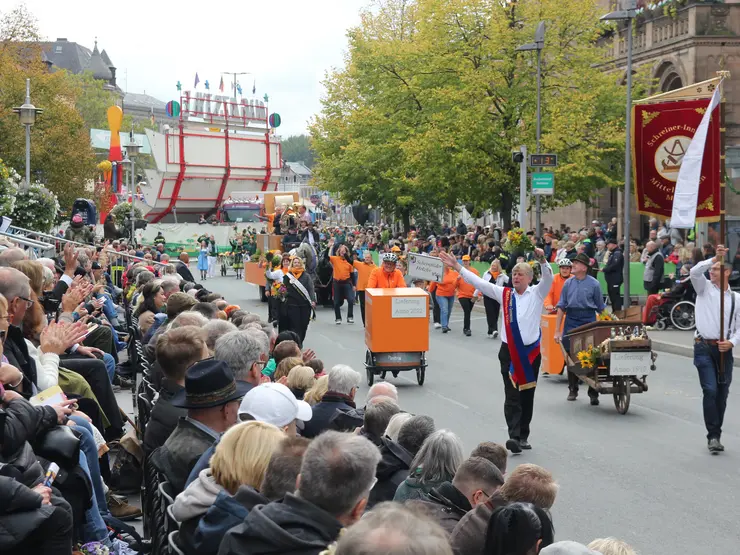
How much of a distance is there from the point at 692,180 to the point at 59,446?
29.9 feet

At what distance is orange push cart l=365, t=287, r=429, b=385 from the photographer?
1588 cm

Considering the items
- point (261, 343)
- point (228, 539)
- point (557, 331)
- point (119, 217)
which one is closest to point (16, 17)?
point (119, 217)

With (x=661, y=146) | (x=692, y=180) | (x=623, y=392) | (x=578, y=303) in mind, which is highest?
(x=661, y=146)

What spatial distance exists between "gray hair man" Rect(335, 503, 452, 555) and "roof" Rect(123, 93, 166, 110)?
176 m

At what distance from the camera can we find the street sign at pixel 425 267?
16.8 m

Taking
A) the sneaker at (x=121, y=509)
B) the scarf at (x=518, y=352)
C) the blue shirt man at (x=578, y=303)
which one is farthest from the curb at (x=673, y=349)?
the sneaker at (x=121, y=509)

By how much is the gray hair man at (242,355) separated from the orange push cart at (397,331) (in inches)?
334

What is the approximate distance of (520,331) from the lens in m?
11.2

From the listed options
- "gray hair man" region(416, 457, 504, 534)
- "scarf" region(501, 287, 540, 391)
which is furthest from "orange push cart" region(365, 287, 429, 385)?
"gray hair man" region(416, 457, 504, 534)

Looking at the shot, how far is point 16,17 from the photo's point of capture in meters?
50.2

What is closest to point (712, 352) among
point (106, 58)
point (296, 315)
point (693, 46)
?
point (296, 315)

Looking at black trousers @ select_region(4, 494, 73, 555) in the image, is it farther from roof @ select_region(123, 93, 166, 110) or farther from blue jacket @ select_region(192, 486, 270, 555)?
roof @ select_region(123, 93, 166, 110)

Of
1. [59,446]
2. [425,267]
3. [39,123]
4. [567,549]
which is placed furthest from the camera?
[39,123]

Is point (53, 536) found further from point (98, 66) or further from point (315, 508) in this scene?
point (98, 66)
